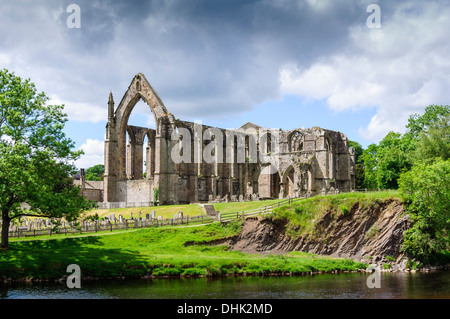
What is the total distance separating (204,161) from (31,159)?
37.8 meters

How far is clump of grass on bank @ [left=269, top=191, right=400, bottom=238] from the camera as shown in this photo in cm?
4156

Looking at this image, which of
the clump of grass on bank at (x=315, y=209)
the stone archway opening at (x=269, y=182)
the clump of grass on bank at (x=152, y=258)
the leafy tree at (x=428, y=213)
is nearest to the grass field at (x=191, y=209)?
the clump of grass on bank at (x=315, y=209)

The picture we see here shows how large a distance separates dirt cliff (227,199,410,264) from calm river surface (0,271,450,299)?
27.2ft

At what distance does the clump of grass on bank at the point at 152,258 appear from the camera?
30828 mm

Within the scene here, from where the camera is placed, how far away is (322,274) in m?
34.5

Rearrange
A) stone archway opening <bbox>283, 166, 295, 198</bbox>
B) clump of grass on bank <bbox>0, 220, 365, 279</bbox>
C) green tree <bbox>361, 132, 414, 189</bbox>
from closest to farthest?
clump of grass on bank <bbox>0, 220, 365, 279</bbox> < green tree <bbox>361, 132, 414, 189</bbox> < stone archway opening <bbox>283, 166, 295, 198</bbox>

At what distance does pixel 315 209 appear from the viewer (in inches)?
1678

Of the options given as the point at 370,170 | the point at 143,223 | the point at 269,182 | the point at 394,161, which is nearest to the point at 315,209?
the point at 143,223

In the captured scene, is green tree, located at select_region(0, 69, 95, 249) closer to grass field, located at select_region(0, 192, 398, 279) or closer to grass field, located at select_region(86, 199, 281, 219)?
grass field, located at select_region(0, 192, 398, 279)

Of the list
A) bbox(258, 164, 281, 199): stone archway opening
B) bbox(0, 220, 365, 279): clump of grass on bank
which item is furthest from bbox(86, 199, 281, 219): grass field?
bbox(258, 164, 281, 199): stone archway opening

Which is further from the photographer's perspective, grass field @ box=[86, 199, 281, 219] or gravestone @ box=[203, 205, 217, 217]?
grass field @ box=[86, 199, 281, 219]

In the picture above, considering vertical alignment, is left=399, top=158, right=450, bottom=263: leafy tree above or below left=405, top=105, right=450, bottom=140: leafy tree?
below

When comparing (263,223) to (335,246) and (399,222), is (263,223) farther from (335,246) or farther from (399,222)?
(399,222)

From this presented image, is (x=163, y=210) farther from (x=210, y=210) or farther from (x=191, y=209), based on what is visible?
(x=210, y=210)
